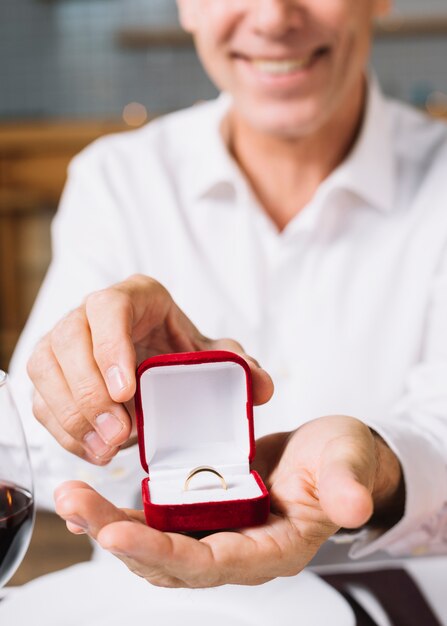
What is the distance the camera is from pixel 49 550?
123 cm

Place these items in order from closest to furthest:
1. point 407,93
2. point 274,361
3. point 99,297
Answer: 1. point 99,297
2. point 274,361
3. point 407,93

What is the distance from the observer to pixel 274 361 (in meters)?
1.17

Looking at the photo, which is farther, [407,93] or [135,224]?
[407,93]

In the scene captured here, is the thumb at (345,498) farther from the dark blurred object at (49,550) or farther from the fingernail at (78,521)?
the dark blurred object at (49,550)

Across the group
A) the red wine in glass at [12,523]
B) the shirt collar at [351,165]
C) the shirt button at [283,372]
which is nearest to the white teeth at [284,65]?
the shirt collar at [351,165]

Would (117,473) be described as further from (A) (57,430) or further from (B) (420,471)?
(B) (420,471)

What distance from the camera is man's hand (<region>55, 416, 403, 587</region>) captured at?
1.52ft

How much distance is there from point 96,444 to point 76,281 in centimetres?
58

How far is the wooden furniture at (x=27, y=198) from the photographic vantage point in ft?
8.20

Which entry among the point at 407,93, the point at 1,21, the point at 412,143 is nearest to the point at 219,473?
the point at 412,143

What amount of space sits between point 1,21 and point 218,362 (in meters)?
3.37

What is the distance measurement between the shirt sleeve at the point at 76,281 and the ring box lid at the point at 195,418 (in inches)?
9.0

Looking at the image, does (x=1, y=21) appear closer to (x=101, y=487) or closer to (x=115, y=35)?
(x=115, y=35)

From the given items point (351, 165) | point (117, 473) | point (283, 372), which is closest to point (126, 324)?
point (117, 473)
